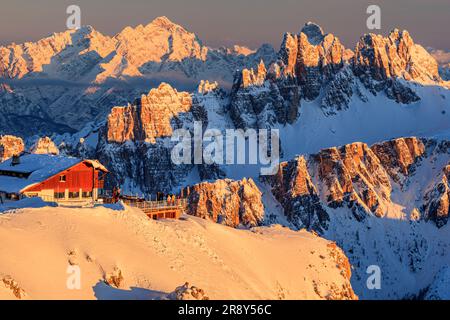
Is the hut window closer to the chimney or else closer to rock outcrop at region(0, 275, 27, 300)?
the chimney

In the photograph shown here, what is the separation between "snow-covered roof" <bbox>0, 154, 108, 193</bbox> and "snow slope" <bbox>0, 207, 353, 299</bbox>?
1718 centimetres

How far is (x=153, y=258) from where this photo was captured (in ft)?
275

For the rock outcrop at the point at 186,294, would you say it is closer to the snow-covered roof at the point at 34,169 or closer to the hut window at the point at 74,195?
the snow-covered roof at the point at 34,169

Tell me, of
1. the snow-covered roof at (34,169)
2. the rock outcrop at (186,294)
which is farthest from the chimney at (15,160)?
the rock outcrop at (186,294)

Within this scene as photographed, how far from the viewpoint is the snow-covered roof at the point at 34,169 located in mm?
113062

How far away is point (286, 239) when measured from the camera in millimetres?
112000

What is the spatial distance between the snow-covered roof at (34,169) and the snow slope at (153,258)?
17183mm

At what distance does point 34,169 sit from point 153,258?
38796 mm

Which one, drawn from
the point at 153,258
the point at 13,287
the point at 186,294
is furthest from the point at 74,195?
the point at 186,294

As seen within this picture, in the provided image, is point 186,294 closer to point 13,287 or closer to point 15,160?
point 13,287

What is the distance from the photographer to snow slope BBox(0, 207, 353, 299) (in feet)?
239
